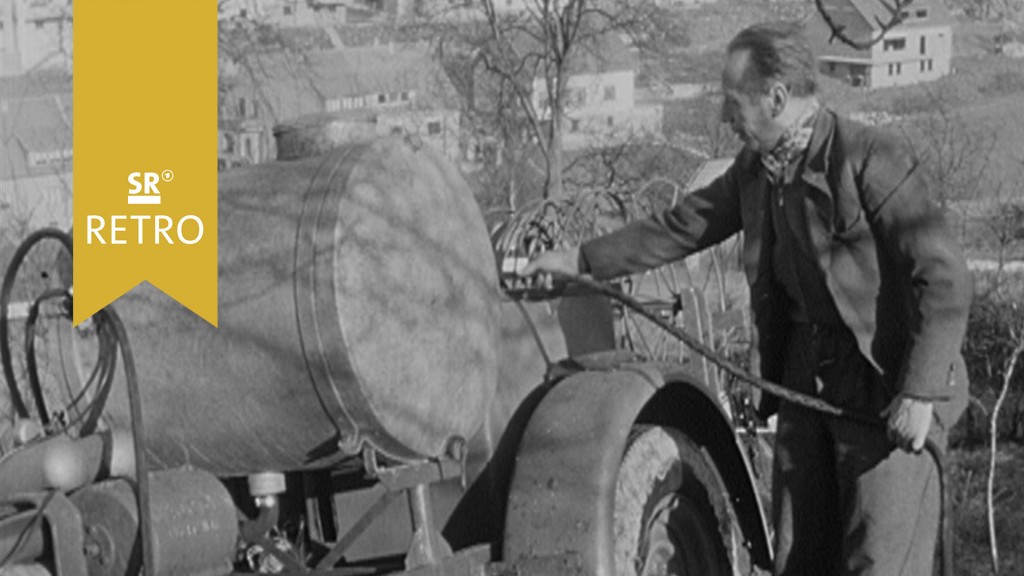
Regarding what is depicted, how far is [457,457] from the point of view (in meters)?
4.88

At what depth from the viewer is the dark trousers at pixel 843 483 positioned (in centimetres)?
502

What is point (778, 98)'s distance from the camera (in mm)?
4988

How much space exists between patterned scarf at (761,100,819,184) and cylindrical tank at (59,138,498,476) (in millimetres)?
872

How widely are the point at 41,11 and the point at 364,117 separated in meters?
22.2

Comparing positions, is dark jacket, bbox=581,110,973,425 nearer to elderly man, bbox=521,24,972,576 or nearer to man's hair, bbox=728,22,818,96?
elderly man, bbox=521,24,972,576

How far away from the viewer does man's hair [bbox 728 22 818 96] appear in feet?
16.3

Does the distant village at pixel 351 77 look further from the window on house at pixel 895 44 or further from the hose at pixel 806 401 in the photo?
the hose at pixel 806 401

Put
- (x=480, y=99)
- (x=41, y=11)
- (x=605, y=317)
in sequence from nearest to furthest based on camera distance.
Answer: (x=605, y=317), (x=41, y=11), (x=480, y=99)

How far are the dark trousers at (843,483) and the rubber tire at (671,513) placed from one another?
12.7 inches

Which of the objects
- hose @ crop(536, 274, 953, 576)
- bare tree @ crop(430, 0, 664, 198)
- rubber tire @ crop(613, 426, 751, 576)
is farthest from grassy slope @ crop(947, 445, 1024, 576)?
hose @ crop(536, 274, 953, 576)

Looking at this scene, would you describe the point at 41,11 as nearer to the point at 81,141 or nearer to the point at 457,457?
the point at 81,141

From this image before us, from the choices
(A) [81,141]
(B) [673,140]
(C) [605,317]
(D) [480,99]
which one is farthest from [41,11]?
(C) [605,317]

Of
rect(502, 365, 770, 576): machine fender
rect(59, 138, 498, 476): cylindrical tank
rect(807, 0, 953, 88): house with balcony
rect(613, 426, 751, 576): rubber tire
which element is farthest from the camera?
rect(807, 0, 953, 88): house with balcony

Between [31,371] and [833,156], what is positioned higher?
[833,156]
